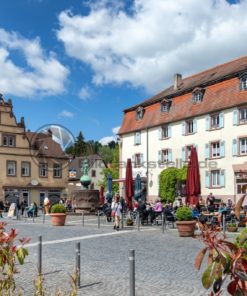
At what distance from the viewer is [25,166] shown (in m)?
59.7

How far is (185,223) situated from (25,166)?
144 ft

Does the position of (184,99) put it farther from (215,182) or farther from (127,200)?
(127,200)

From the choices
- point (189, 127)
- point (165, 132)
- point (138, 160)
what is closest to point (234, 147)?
point (189, 127)

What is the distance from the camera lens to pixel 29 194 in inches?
2338

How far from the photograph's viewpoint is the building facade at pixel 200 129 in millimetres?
38312

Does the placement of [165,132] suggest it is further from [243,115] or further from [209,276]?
[209,276]

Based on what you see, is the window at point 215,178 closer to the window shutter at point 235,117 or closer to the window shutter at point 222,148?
the window shutter at point 222,148

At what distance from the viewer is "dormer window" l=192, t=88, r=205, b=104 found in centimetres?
4272

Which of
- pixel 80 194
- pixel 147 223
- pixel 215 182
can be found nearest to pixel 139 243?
pixel 147 223

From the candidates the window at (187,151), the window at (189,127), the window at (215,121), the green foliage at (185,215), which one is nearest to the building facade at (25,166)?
the window at (187,151)

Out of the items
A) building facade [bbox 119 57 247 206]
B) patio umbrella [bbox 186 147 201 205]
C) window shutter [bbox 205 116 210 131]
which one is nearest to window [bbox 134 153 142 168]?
building facade [bbox 119 57 247 206]

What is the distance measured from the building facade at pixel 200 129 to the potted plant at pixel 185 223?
1584cm

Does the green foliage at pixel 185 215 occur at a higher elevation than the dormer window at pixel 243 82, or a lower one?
lower

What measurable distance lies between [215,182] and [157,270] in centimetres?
3057
